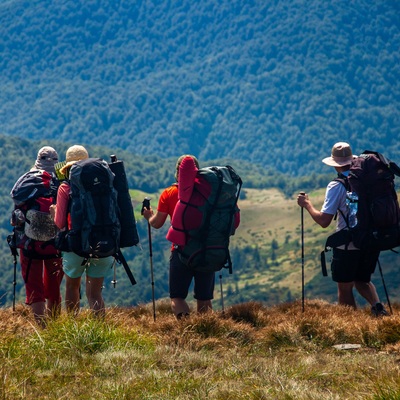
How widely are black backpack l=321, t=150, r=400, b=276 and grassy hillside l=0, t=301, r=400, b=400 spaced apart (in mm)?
986

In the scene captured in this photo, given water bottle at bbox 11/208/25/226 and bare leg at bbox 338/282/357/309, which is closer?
water bottle at bbox 11/208/25/226

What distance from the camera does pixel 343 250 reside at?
1080cm

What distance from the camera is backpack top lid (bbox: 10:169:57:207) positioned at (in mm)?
9891

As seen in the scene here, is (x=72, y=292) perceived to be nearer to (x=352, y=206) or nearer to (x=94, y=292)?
(x=94, y=292)

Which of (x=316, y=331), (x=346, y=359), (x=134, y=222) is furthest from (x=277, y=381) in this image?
(x=134, y=222)

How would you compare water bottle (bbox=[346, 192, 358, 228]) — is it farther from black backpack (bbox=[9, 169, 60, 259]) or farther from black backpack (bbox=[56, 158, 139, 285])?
black backpack (bbox=[9, 169, 60, 259])

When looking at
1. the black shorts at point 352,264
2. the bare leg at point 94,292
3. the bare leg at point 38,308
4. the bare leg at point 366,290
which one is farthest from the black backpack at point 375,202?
the bare leg at point 38,308

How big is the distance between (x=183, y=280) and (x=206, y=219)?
816 mm

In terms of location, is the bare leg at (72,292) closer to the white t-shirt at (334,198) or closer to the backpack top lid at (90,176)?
the backpack top lid at (90,176)

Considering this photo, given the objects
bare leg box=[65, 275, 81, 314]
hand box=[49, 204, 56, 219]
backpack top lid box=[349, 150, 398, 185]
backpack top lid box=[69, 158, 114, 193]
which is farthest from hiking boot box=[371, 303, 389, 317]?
hand box=[49, 204, 56, 219]

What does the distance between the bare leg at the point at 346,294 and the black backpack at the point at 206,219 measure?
6.51ft

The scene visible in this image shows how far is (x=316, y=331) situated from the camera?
31.3ft

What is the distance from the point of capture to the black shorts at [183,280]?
10336 mm

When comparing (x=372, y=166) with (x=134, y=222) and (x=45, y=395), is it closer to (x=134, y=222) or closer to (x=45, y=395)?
(x=134, y=222)
